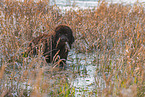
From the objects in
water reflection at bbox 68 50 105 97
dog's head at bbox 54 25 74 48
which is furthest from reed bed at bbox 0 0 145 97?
dog's head at bbox 54 25 74 48

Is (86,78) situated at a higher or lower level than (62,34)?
lower

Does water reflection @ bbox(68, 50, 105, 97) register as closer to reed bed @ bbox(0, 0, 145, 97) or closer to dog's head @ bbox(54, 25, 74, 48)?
reed bed @ bbox(0, 0, 145, 97)

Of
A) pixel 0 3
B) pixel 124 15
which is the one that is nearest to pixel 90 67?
pixel 124 15

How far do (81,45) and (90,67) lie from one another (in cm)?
87

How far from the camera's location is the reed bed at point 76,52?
73.6 inches

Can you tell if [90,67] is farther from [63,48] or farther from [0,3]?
[0,3]

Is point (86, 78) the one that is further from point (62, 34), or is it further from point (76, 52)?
point (76, 52)

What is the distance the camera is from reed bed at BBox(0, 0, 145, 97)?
6.13 ft

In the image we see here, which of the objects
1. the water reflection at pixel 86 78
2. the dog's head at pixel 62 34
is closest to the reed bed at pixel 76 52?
the water reflection at pixel 86 78

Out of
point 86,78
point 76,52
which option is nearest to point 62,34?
point 86,78

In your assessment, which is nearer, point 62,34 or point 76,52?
point 62,34

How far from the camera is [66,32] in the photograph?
2916 millimetres

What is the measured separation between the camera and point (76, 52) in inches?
150

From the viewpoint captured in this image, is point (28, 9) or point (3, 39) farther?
point (28, 9)
